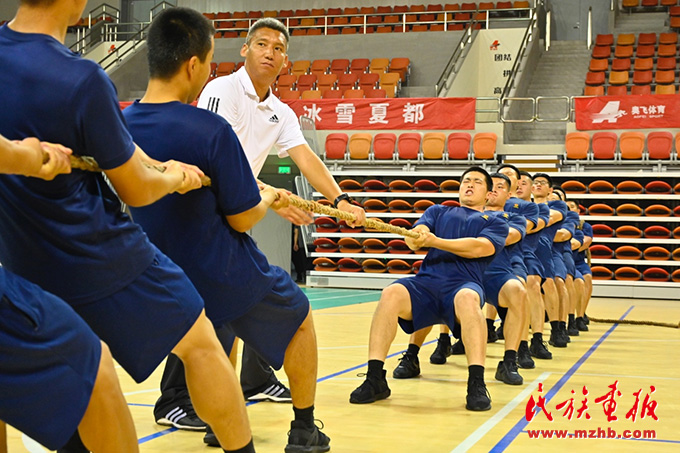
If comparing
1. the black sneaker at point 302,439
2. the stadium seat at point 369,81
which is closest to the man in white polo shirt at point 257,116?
the black sneaker at point 302,439

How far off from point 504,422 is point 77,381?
9.67ft

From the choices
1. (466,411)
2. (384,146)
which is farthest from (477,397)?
(384,146)

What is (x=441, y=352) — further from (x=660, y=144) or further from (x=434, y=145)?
(x=660, y=144)

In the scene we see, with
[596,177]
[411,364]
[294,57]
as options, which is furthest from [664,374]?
[294,57]

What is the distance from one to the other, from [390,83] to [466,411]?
50.0 feet

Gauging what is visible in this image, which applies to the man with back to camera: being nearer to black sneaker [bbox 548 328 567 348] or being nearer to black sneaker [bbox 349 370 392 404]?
black sneaker [bbox 349 370 392 404]

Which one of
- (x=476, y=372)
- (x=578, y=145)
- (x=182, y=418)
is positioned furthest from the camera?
(x=578, y=145)

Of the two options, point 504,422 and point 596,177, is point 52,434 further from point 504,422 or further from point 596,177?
point 596,177

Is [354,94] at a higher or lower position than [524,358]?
higher

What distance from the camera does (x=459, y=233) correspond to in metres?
5.60

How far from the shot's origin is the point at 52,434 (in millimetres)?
1810

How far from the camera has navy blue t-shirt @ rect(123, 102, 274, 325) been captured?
2.79 meters

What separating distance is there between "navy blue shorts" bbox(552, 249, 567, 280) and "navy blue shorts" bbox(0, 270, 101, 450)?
7.17m

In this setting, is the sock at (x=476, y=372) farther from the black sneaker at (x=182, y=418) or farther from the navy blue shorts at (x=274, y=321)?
the navy blue shorts at (x=274, y=321)
